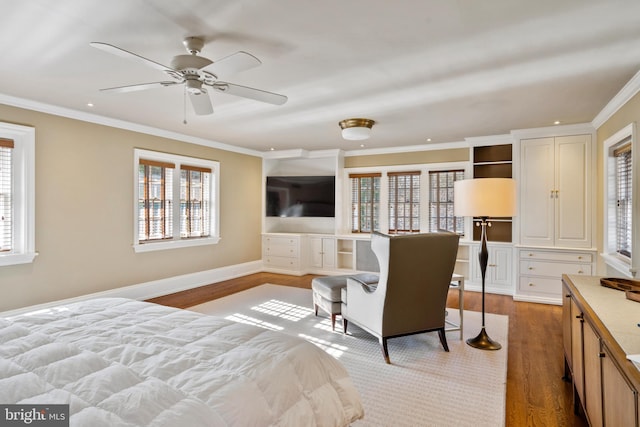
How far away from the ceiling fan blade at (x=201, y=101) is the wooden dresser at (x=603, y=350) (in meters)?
2.82

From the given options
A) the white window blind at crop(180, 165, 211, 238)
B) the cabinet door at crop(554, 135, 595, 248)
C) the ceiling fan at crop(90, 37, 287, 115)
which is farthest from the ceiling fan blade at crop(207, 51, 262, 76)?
the cabinet door at crop(554, 135, 595, 248)

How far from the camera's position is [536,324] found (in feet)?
13.0

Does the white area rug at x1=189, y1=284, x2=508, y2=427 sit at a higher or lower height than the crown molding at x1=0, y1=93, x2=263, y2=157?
lower

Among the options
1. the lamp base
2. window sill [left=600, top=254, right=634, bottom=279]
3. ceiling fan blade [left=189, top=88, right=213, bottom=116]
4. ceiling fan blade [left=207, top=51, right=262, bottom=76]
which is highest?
ceiling fan blade [left=207, top=51, right=262, bottom=76]

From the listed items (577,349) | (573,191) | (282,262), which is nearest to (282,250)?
(282,262)

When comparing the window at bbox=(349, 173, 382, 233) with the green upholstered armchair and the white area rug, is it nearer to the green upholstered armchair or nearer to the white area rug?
the white area rug

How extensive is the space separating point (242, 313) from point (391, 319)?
211cm

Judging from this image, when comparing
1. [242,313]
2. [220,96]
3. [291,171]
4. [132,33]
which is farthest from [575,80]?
[291,171]

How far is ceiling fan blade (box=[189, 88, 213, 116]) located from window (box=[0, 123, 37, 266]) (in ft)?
7.33

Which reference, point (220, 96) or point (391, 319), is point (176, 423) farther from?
point (220, 96)

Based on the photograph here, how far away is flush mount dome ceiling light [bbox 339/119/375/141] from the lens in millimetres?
4387

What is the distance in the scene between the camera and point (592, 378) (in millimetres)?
1746

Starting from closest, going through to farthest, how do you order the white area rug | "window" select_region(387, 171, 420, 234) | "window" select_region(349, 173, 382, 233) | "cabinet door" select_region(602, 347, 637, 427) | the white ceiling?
"cabinet door" select_region(602, 347, 637, 427), the white ceiling, the white area rug, "window" select_region(387, 171, 420, 234), "window" select_region(349, 173, 382, 233)

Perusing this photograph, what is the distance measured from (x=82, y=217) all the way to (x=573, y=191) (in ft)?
20.7
